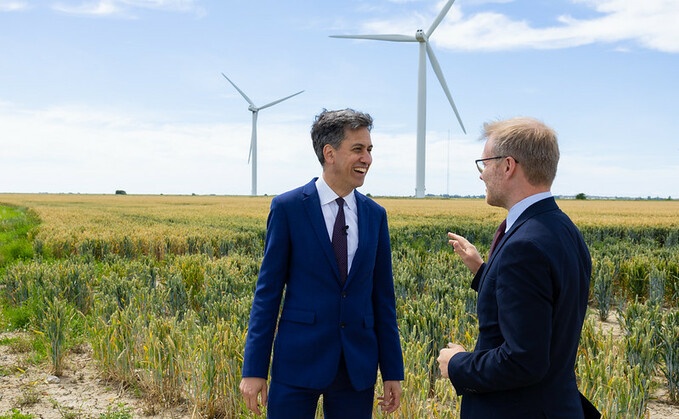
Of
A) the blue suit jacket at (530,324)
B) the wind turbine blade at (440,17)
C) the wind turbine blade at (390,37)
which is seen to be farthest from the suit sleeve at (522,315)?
the wind turbine blade at (390,37)

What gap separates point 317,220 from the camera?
2221mm

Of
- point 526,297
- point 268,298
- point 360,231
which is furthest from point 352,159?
point 526,297

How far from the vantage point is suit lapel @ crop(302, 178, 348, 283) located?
2.17m

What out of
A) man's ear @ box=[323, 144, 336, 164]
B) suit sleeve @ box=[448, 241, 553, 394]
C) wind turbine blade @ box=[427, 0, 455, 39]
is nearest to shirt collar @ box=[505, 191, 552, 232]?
suit sleeve @ box=[448, 241, 553, 394]

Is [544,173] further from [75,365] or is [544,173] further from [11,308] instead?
[11,308]

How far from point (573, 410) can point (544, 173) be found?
31.9 inches

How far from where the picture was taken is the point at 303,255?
2203 mm

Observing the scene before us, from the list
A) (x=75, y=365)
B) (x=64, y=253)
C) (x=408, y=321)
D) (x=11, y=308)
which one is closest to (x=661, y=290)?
(x=408, y=321)

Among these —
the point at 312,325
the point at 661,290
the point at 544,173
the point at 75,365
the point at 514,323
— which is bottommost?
the point at 75,365

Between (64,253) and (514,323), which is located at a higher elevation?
(514,323)

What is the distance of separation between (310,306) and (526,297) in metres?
1.00

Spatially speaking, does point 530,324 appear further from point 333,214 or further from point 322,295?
point 333,214

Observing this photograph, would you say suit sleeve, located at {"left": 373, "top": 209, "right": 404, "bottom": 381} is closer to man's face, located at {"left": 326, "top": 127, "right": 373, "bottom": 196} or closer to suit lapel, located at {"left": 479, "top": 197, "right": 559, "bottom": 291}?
man's face, located at {"left": 326, "top": 127, "right": 373, "bottom": 196}

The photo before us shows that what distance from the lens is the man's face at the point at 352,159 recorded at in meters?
2.18
